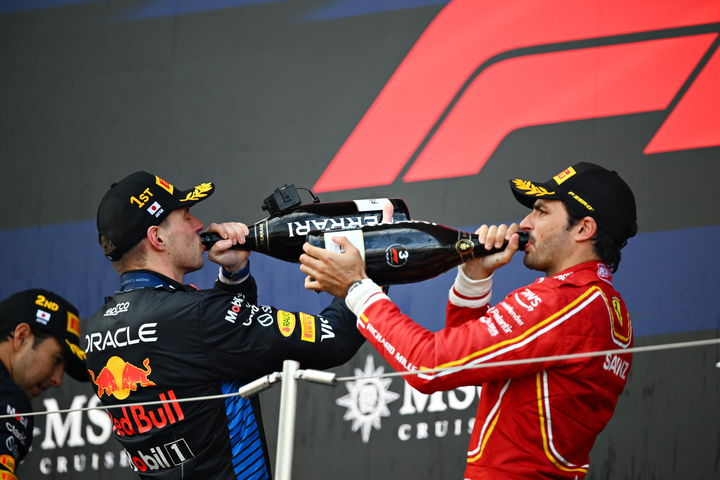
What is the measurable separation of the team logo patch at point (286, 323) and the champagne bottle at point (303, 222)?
0.57 feet

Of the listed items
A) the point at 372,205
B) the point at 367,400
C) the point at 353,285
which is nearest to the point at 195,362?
the point at 353,285

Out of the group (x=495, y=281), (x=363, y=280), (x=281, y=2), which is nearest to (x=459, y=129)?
(x=495, y=281)

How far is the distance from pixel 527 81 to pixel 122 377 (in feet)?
4.34

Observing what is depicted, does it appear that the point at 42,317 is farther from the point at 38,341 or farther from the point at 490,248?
the point at 490,248

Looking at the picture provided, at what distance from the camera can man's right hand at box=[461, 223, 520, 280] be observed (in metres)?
1.83

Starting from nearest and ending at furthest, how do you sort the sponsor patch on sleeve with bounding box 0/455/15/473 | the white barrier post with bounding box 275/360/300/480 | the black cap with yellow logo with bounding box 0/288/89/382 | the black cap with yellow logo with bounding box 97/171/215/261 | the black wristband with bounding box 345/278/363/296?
the white barrier post with bounding box 275/360/300/480 < the black wristband with bounding box 345/278/363/296 < the black cap with yellow logo with bounding box 97/171/215/261 < the sponsor patch on sleeve with bounding box 0/455/15/473 < the black cap with yellow logo with bounding box 0/288/89/382

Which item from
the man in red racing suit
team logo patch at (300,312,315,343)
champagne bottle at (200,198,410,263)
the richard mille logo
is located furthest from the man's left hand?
the richard mille logo

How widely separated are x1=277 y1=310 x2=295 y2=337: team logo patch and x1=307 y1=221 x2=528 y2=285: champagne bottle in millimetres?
174

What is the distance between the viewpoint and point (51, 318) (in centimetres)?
266

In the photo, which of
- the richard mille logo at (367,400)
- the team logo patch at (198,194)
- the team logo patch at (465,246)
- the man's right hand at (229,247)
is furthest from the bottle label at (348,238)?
the richard mille logo at (367,400)

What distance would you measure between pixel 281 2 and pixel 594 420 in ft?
5.70

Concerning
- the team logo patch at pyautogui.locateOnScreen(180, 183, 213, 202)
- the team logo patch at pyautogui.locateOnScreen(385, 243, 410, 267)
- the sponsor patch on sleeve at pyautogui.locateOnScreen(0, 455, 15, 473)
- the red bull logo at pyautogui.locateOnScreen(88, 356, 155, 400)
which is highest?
the team logo patch at pyautogui.locateOnScreen(180, 183, 213, 202)

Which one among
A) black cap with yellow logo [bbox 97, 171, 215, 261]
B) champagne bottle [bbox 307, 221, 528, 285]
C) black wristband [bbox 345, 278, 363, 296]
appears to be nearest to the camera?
black wristband [bbox 345, 278, 363, 296]

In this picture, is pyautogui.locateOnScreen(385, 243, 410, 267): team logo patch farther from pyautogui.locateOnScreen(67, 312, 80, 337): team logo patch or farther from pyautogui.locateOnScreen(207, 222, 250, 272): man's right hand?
pyautogui.locateOnScreen(67, 312, 80, 337): team logo patch
